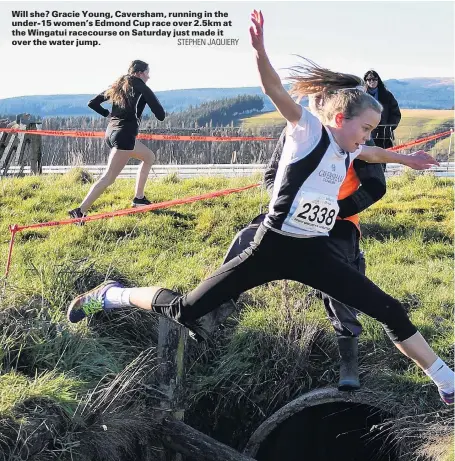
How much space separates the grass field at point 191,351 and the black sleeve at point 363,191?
1.46 metres

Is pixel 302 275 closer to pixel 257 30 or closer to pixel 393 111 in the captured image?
pixel 257 30

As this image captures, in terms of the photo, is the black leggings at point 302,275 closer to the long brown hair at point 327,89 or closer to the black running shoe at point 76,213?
the long brown hair at point 327,89

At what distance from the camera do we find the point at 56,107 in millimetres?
47062

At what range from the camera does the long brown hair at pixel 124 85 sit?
9141mm

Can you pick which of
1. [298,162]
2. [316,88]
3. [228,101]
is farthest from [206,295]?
[228,101]

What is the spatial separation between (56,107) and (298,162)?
43.9 meters

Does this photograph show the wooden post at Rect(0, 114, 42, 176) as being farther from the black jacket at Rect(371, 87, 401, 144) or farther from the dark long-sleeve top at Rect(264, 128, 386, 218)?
the dark long-sleeve top at Rect(264, 128, 386, 218)

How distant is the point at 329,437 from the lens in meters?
7.14

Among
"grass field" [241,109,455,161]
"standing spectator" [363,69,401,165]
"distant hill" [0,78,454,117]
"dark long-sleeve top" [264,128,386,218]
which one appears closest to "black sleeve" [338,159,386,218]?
"dark long-sleeve top" [264,128,386,218]

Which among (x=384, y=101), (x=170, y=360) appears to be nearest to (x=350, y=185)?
(x=170, y=360)

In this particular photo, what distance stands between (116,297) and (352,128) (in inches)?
79.1

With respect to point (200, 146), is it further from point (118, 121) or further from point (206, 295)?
point (206, 295)

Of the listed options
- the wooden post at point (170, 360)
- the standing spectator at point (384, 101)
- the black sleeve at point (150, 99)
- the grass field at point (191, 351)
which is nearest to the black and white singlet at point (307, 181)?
the wooden post at point (170, 360)

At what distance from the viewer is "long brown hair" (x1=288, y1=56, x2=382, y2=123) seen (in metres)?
4.94
